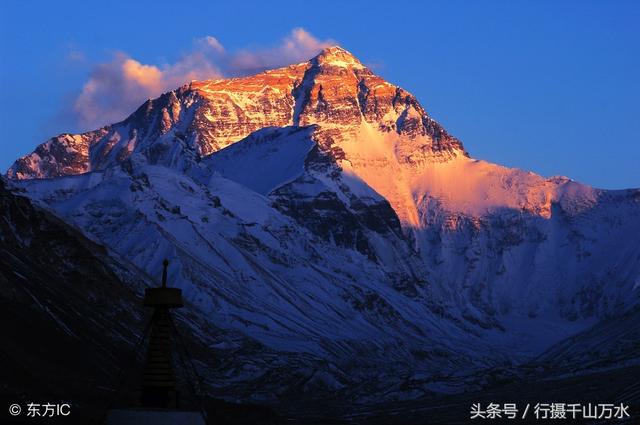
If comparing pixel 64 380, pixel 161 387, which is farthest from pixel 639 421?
pixel 161 387

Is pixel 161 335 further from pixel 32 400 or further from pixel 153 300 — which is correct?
pixel 32 400

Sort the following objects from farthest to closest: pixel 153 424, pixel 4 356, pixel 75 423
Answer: pixel 4 356 → pixel 75 423 → pixel 153 424

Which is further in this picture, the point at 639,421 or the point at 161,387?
the point at 639,421

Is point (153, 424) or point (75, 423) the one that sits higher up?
point (75, 423)

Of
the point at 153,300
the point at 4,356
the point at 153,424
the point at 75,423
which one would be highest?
the point at 4,356

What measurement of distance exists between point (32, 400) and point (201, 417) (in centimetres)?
10317

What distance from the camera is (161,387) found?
56.0 metres

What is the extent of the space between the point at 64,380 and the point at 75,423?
45568 millimetres

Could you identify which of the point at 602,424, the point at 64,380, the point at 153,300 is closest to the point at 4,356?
the point at 64,380

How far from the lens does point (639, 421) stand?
186 m

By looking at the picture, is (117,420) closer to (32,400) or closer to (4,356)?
(32,400)

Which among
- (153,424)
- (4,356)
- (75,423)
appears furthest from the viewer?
(4,356)

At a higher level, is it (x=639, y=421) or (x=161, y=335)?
(x=639, y=421)

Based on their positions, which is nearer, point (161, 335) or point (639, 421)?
point (161, 335)
